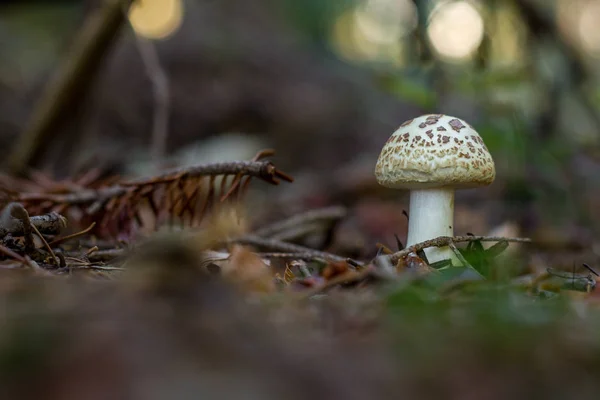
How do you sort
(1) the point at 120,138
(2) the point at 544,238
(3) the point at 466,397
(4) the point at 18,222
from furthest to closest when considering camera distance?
(1) the point at 120,138
(2) the point at 544,238
(4) the point at 18,222
(3) the point at 466,397

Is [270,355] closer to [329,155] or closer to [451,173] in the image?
[451,173]

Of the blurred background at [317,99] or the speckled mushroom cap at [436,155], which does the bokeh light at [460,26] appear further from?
the speckled mushroom cap at [436,155]

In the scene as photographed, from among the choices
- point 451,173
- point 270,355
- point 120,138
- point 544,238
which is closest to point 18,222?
point 270,355

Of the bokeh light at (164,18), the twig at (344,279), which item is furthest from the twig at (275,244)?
the bokeh light at (164,18)

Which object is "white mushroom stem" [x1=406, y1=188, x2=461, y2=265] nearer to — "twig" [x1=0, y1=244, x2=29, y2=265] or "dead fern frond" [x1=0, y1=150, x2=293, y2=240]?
"dead fern frond" [x1=0, y1=150, x2=293, y2=240]

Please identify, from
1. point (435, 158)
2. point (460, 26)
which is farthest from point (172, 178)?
point (460, 26)

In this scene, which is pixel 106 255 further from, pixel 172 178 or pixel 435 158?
pixel 435 158

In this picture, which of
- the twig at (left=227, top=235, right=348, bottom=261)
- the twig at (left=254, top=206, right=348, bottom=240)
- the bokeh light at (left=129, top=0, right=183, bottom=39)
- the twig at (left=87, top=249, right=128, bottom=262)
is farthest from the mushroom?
the bokeh light at (left=129, top=0, right=183, bottom=39)

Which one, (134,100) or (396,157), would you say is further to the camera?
(134,100)
